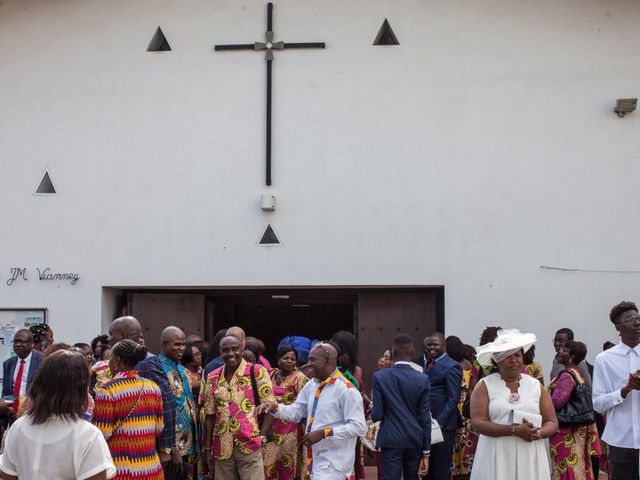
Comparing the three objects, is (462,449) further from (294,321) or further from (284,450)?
(294,321)

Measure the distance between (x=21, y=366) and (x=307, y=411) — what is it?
4.11 m

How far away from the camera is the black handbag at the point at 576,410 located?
8.12 m

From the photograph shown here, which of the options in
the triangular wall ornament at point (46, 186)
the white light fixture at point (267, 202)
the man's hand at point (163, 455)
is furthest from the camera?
the triangular wall ornament at point (46, 186)

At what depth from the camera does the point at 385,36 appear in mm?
12594

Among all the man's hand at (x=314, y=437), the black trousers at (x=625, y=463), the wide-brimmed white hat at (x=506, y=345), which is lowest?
the black trousers at (x=625, y=463)

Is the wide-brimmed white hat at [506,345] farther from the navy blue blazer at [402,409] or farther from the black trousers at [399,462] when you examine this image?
the black trousers at [399,462]

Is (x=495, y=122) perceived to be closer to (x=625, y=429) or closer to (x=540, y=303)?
(x=540, y=303)

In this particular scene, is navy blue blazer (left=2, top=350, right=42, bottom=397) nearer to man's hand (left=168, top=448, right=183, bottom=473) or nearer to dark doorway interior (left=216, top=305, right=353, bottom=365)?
man's hand (left=168, top=448, right=183, bottom=473)

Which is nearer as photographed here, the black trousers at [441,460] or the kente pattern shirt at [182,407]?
the kente pattern shirt at [182,407]

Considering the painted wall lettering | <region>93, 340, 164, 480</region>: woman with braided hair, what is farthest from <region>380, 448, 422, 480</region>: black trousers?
the painted wall lettering

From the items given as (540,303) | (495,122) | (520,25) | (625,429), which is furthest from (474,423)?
(520,25)

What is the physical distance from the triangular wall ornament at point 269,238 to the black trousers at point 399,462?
4.68 m

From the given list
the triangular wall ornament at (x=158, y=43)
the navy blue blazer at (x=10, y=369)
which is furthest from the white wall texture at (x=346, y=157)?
the navy blue blazer at (x=10, y=369)

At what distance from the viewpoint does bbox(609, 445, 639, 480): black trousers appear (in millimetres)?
7169
